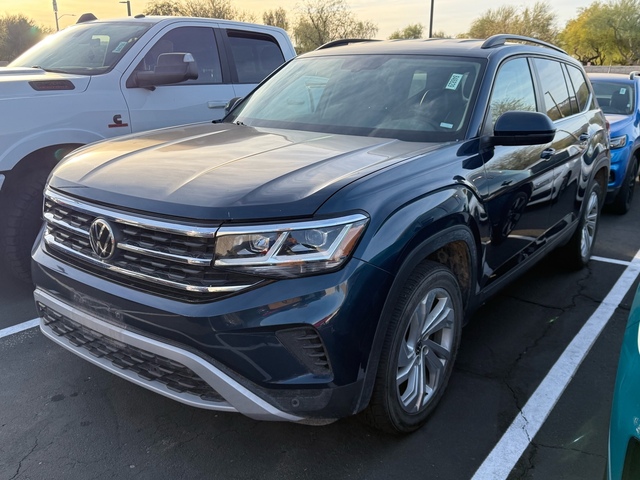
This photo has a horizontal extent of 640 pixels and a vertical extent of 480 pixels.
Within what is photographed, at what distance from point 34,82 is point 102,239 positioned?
7.55ft

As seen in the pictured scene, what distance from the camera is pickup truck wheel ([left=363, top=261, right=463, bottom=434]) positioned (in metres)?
2.39

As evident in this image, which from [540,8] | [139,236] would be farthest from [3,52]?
[139,236]

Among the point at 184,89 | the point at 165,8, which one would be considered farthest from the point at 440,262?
the point at 165,8

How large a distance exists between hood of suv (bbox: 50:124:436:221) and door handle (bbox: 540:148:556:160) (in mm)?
1143

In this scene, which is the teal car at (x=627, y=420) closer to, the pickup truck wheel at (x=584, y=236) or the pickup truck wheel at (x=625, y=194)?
the pickup truck wheel at (x=584, y=236)

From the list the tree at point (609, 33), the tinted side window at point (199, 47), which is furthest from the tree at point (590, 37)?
the tinted side window at point (199, 47)

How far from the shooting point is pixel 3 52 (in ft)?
132

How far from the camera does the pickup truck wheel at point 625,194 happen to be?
720 cm

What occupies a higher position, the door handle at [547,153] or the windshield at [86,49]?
the windshield at [86,49]

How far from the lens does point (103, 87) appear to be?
4.53 metres

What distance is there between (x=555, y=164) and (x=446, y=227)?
5.39ft

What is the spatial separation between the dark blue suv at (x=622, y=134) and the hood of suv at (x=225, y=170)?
514 centimetres

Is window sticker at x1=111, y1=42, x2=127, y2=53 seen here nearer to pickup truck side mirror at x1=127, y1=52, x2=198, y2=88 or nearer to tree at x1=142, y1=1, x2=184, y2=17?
pickup truck side mirror at x1=127, y1=52, x2=198, y2=88

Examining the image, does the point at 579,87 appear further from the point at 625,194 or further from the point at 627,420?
the point at 627,420
